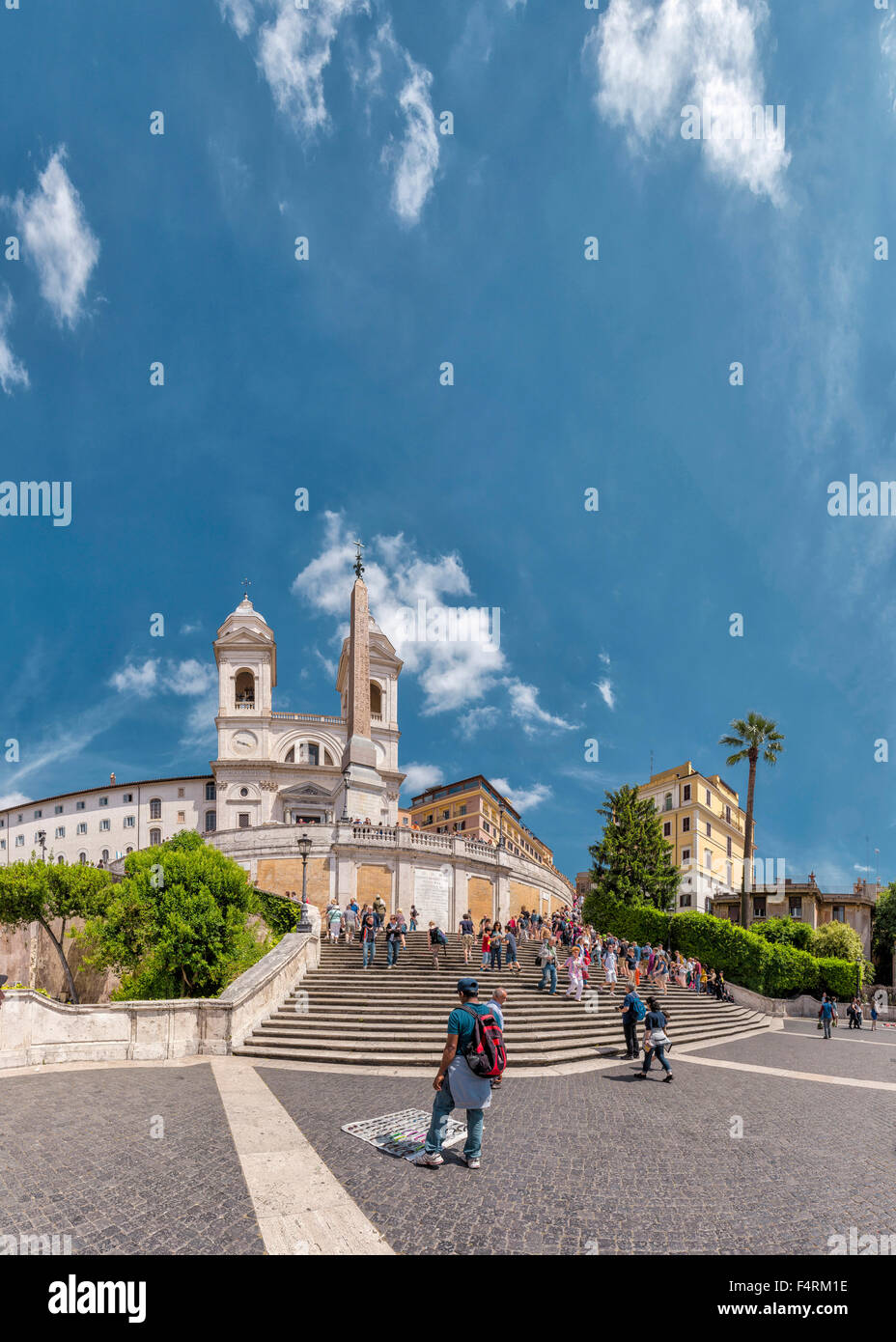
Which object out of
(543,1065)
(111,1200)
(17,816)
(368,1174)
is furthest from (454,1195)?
(17,816)

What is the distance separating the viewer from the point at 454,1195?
555 cm

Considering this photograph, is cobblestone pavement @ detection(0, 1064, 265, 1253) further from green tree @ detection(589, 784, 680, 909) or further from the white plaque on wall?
green tree @ detection(589, 784, 680, 909)

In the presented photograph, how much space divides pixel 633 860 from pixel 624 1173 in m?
32.4

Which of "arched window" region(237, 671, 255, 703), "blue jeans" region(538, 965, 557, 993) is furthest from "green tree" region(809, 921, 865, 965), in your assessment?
"arched window" region(237, 671, 255, 703)

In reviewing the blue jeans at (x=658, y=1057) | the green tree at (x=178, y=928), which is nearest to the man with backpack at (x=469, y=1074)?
the blue jeans at (x=658, y=1057)

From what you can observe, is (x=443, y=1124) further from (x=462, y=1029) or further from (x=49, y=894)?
(x=49, y=894)

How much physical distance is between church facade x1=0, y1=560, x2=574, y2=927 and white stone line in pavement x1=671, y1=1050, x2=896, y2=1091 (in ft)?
51.2

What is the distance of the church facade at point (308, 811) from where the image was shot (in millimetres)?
28172

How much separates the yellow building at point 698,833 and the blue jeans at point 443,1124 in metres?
48.8

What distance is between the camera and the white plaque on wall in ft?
94.1

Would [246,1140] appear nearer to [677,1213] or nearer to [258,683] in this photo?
[677,1213]

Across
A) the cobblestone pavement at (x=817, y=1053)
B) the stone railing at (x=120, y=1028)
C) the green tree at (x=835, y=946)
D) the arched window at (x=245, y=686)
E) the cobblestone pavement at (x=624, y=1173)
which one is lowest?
the green tree at (x=835, y=946)

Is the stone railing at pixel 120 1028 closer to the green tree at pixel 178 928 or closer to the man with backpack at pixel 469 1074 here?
the green tree at pixel 178 928
